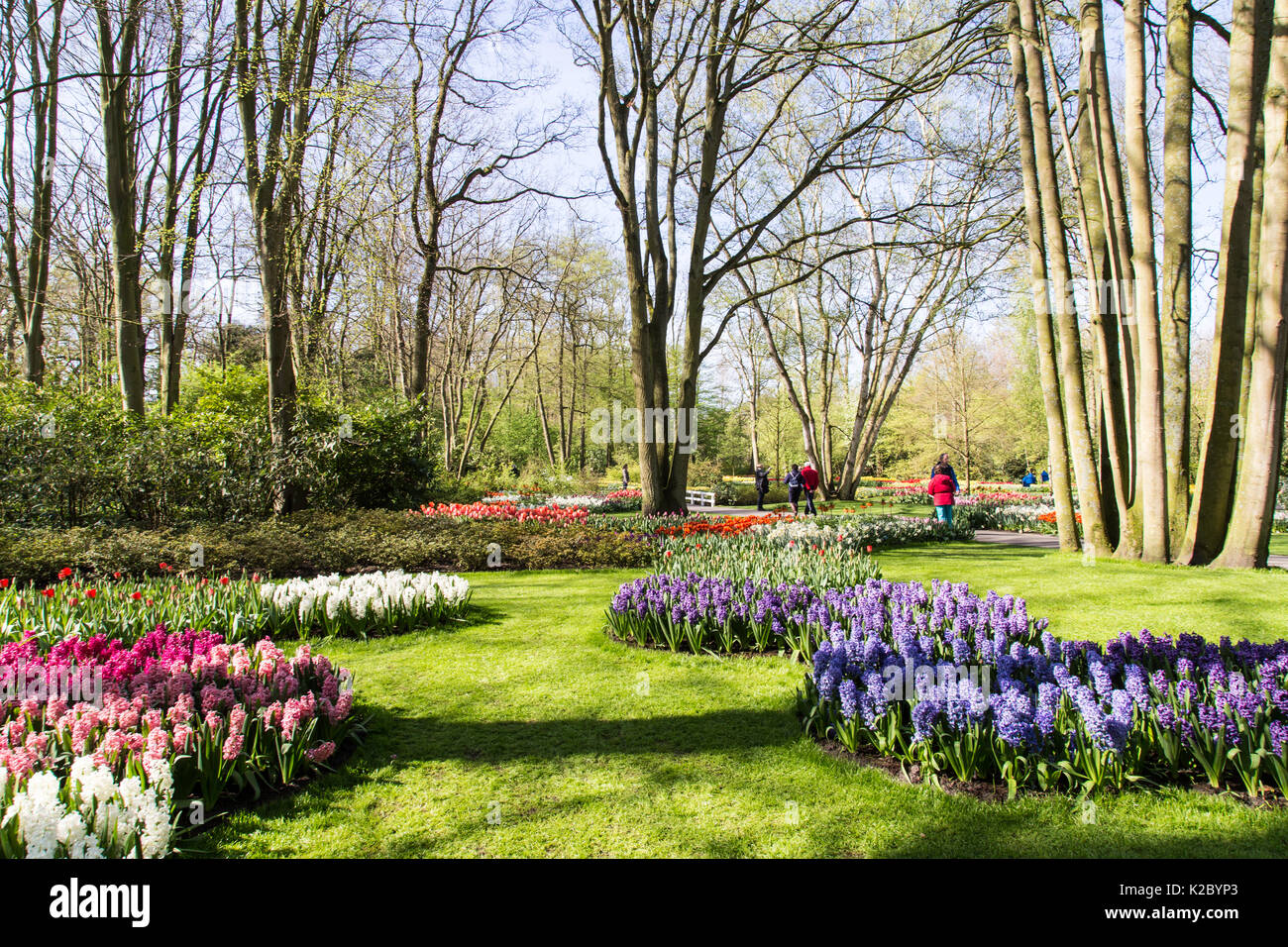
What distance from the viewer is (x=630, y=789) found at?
306 cm

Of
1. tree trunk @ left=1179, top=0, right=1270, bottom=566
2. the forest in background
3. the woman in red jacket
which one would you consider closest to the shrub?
the forest in background

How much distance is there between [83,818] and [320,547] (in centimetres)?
653

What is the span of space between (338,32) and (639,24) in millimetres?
6837

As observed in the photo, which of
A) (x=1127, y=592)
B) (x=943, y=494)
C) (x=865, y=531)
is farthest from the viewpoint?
(x=943, y=494)

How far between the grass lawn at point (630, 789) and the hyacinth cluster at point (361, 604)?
0.38 meters

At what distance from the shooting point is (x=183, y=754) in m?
2.77

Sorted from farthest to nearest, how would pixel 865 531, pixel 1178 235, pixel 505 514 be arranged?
1. pixel 505 514
2. pixel 865 531
3. pixel 1178 235

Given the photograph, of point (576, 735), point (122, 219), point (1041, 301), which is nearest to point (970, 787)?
point (576, 735)

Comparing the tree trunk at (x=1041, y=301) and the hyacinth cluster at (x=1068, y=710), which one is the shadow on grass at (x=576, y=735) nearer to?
the hyacinth cluster at (x=1068, y=710)

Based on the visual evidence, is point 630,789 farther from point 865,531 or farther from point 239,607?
point 865,531

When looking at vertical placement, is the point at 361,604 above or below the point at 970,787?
above

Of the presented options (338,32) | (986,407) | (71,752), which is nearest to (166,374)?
(338,32)

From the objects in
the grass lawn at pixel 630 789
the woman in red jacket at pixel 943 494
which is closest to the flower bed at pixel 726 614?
the grass lawn at pixel 630 789
